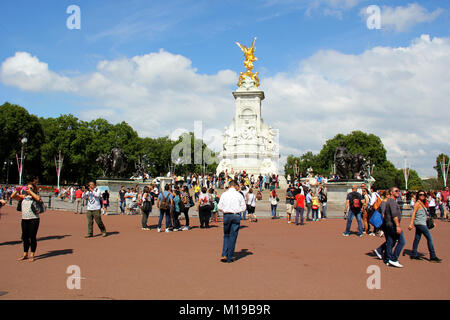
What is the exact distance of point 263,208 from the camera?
81.3 ft

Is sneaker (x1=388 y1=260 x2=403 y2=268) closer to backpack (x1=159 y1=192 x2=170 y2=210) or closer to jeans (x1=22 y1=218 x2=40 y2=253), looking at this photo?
backpack (x1=159 y1=192 x2=170 y2=210)

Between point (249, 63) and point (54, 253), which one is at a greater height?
point (249, 63)

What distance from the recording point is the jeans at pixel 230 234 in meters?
8.44

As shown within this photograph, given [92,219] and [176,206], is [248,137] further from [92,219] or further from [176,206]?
[92,219]

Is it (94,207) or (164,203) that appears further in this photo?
(164,203)

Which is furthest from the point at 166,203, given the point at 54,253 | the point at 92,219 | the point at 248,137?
the point at 248,137

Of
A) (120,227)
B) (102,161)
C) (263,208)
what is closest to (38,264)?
(120,227)

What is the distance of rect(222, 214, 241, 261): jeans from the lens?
844 cm

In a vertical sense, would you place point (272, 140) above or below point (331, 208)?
above

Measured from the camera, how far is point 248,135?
52000 mm

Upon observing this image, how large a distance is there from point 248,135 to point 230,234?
4385 centimetres

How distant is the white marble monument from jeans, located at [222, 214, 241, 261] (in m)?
40.8

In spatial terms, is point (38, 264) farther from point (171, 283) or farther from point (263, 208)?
point (263, 208)
